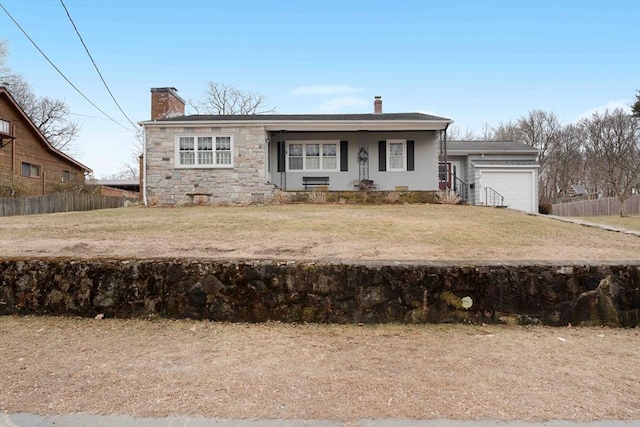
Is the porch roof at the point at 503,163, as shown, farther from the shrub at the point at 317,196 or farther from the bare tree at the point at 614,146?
the bare tree at the point at 614,146

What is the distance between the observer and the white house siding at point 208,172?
16.2m

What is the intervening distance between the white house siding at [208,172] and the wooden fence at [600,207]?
65.9 feet

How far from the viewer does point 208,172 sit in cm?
1627

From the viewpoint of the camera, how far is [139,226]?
8.29 m

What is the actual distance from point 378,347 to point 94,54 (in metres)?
15.2

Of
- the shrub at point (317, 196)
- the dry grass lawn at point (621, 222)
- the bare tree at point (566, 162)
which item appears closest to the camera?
the dry grass lawn at point (621, 222)

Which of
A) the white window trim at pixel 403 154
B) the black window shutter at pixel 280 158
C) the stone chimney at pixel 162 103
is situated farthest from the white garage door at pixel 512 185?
the stone chimney at pixel 162 103

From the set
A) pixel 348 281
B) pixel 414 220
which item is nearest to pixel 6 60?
pixel 414 220

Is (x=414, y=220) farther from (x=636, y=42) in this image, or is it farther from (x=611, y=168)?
(x=611, y=168)

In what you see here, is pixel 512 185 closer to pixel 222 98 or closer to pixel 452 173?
pixel 452 173

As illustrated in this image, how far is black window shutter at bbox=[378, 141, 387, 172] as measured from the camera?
1720 cm

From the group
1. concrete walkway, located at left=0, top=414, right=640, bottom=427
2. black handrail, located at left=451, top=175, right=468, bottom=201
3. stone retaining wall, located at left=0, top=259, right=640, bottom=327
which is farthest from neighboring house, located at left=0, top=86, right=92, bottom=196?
black handrail, located at left=451, top=175, right=468, bottom=201

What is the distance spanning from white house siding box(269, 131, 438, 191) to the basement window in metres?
16.3

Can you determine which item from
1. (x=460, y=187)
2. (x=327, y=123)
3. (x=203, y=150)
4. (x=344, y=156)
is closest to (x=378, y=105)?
(x=344, y=156)
